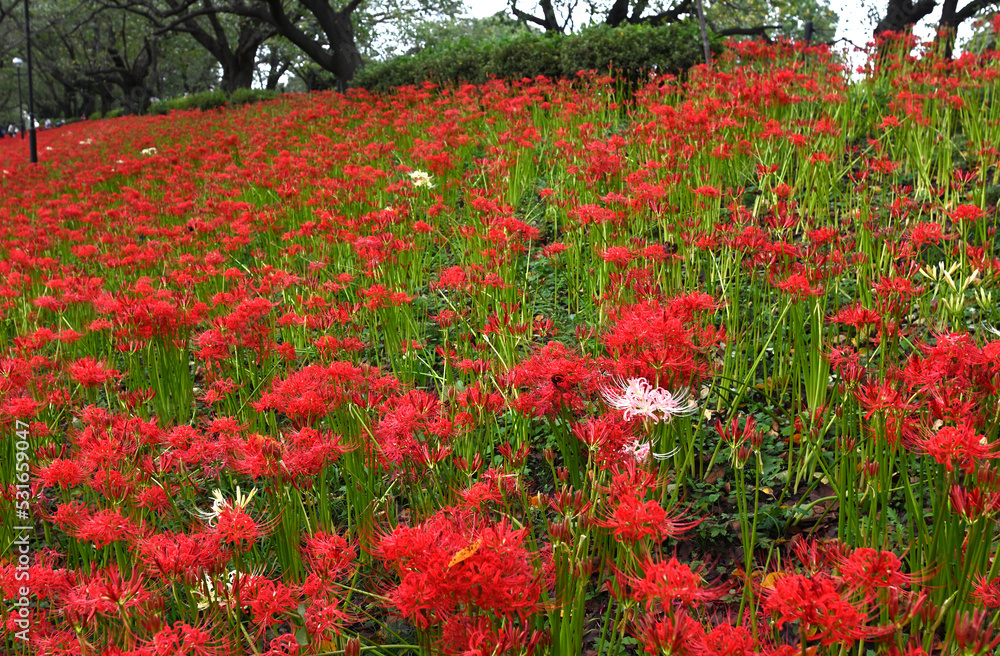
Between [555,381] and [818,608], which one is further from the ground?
[555,381]

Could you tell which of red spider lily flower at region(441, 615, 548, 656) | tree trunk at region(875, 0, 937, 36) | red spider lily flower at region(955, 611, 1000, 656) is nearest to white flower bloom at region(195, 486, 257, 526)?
red spider lily flower at region(441, 615, 548, 656)

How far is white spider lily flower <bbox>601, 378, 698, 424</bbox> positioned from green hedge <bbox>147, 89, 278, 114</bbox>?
22166mm

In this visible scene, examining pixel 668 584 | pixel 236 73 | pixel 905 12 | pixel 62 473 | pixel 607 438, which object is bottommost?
pixel 62 473

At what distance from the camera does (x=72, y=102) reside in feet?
192

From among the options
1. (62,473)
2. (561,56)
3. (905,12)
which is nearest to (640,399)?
(62,473)

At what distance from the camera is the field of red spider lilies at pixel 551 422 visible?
4.90ft

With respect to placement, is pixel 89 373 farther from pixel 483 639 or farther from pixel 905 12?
pixel 905 12

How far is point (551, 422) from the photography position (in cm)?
235

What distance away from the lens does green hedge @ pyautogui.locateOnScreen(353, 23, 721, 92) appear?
10.5 m

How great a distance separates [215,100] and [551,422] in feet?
84.7

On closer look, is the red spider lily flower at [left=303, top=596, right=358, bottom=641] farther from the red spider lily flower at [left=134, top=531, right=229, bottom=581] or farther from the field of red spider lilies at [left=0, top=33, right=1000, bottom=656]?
the red spider lily flower at [left=134, top=531, right=229, bottom=581]

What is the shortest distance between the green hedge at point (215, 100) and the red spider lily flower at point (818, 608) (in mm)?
23038

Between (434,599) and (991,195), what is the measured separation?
5035 mm

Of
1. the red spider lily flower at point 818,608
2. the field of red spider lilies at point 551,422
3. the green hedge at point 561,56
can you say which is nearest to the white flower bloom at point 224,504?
the field of red spider lilies at point 551,422
